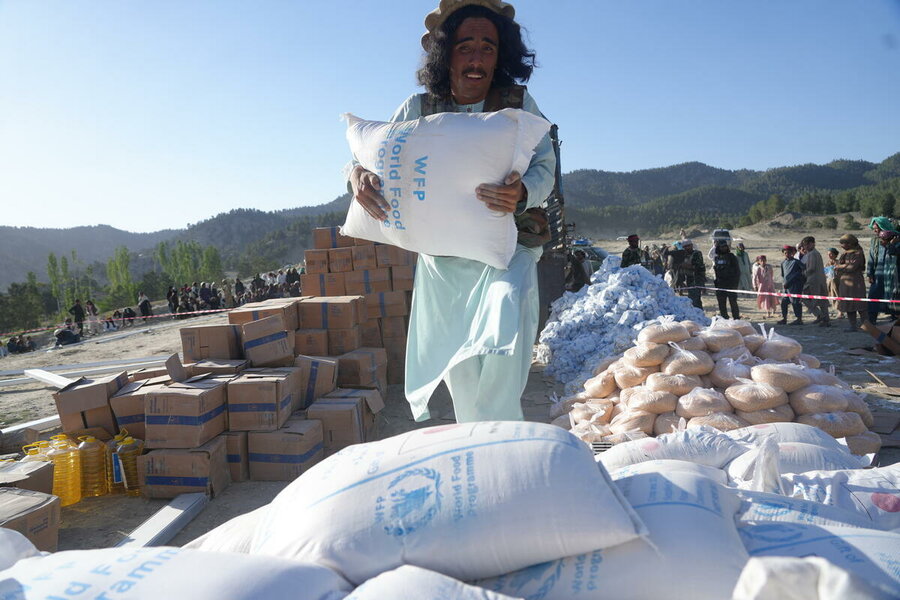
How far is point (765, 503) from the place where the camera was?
126 centimetres

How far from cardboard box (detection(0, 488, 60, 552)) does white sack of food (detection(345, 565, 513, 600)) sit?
2076mm

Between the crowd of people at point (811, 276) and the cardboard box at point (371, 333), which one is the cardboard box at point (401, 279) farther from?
the crowd of people at point (811, 276)

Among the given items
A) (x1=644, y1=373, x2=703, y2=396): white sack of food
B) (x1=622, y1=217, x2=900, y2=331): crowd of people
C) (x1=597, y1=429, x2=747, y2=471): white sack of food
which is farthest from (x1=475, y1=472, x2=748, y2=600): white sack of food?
(x1=622, y1=217, x2=900, y2=331): crowd of people

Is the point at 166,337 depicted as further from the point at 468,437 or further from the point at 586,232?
the point at 586,232

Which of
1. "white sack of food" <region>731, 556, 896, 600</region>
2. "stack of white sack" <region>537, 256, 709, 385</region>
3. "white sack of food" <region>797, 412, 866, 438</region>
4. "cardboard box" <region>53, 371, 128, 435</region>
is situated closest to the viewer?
"white sack of food" <region>731, 556, 896, 600</region>

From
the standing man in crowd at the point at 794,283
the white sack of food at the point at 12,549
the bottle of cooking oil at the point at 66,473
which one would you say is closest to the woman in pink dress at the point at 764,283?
the standing man in crowd at the point at 794,283

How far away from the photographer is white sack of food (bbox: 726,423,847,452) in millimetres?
2109

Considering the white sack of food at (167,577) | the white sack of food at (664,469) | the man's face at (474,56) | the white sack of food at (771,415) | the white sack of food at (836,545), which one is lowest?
the white sack of food at (771,415)

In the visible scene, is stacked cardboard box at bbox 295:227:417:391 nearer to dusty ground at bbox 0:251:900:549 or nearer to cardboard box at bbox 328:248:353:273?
cardboard box at bbox 328:248:353:273

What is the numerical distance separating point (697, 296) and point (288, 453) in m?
7.94

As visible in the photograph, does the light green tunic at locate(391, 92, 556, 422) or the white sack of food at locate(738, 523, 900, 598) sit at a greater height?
the light green tunic at locate(391, 92, 556, 422)

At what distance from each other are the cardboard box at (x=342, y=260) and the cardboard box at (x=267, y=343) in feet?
6.60

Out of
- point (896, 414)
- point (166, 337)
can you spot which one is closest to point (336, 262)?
point (896, 414)

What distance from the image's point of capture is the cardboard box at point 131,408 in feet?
11.2
